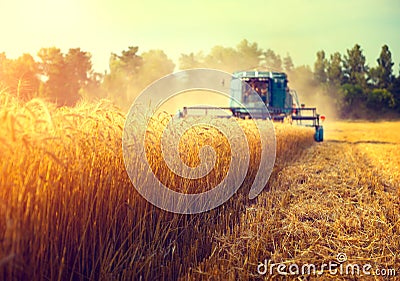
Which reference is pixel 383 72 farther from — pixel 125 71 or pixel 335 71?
pixel 125 71

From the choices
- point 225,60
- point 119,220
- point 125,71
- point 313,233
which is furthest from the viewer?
point 225,60

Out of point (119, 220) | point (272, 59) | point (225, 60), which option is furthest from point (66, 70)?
point (272, 59)

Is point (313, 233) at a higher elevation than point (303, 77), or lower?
lower

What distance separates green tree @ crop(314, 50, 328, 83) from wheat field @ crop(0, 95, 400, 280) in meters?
57.7

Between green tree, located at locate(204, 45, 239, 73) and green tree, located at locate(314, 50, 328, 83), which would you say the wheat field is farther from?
green tree, located at locate(204, 45, 239, 73)

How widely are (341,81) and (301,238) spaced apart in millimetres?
54506

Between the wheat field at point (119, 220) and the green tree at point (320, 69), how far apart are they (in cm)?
5774

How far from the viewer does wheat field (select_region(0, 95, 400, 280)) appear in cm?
176

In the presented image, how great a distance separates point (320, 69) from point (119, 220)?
200 feet

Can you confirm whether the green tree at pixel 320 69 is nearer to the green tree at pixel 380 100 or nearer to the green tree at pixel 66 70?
the green tree at pixel 380 100

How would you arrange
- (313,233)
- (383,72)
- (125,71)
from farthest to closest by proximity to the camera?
(383,72)
(125,71)
(313,233)

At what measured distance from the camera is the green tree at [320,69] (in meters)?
58.4

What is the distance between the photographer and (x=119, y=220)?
8.28ft

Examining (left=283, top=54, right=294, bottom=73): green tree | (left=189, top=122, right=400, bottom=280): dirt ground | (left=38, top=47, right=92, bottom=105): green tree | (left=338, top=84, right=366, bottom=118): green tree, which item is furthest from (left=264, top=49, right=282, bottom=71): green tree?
(left=189, top=122, right=400, bottom=280): dirt ground
